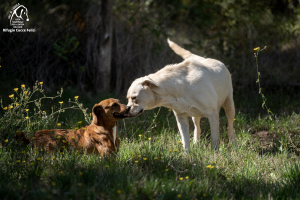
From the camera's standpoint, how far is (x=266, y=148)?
5.13m

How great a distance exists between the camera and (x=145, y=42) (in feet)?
28.5

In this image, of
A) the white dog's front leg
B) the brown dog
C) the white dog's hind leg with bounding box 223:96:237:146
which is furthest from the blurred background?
the brown dog

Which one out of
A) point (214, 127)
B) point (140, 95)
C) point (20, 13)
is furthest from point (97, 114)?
point (20, 13)

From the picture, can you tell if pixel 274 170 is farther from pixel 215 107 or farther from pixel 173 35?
pixel 173 35

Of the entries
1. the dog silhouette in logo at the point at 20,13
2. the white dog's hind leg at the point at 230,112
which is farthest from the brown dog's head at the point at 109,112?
the dog silhouette in logo at the point at 20,13

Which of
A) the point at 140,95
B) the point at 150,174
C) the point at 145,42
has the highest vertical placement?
the point at 145,42

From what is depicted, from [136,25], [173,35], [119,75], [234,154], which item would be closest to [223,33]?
[173,35]

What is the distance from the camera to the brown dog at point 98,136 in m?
4.06

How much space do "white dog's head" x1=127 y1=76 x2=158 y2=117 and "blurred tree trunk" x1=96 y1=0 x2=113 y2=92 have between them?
377 centimetres

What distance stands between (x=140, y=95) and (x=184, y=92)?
676mm

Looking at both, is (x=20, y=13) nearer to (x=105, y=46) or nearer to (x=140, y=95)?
(x=105, y=46)

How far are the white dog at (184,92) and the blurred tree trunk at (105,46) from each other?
3517mm

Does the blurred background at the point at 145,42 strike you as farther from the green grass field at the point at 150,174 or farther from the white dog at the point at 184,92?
the green grass field at the point at 150,174

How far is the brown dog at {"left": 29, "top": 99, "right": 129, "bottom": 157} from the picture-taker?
406 centimetres
